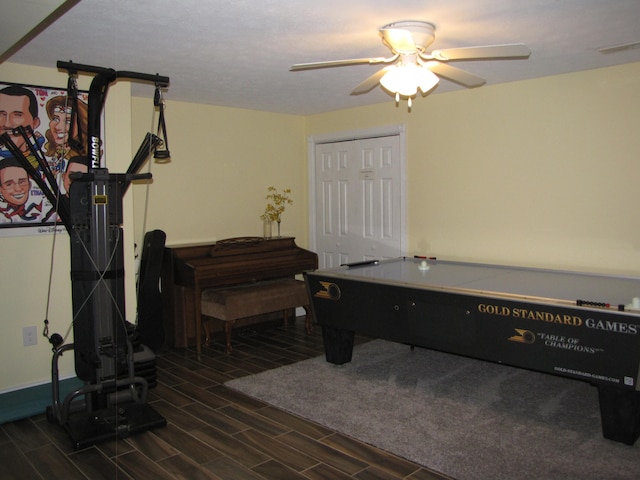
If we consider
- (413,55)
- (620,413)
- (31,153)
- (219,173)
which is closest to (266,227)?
(219,173)

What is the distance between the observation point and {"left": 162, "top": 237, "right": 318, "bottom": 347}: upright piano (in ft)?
15.3

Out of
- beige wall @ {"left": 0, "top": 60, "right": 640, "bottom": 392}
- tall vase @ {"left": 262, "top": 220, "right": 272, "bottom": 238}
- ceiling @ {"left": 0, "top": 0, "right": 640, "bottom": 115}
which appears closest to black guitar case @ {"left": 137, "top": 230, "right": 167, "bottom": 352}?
beige wall @ {"left": 0, "top": 60, "right": 640, "bottom": 392}

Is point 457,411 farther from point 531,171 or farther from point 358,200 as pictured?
point 358,200

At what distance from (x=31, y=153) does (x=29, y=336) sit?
1261 millimetres

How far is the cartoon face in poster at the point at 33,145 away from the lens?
11.6ft

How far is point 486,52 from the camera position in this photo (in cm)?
260

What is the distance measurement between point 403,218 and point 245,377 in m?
2.18

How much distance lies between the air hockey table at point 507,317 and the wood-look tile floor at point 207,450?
86cm

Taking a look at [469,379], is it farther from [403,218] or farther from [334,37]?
[334,37]

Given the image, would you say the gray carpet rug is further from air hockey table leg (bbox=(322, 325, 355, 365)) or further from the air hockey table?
the air hockey table

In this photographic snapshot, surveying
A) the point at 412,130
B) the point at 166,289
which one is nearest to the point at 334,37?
the point at 412,130

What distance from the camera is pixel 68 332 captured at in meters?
3.82

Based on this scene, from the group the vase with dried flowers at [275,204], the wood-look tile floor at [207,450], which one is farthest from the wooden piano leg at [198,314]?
the vase with dried flowers at [275,204]

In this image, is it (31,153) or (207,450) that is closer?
(207,450)
